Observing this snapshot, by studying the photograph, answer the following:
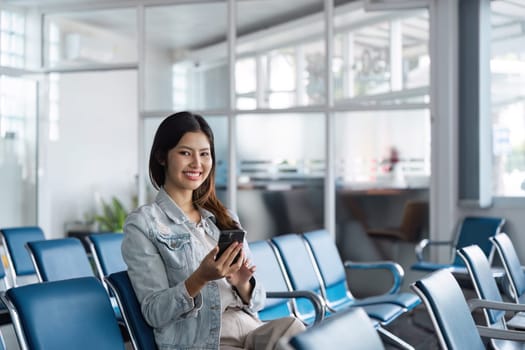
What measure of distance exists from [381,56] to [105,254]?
392 cm

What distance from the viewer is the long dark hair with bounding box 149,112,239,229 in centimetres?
292

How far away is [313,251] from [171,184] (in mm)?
1970

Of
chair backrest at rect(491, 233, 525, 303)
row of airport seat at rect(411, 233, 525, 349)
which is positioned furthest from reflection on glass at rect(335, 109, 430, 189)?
row of airport seat at rect(411, 233, 525, 349)

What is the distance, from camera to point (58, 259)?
420cm

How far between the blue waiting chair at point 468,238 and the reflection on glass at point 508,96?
369 mm

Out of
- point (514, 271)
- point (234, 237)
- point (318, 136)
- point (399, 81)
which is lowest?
point (514, 271)

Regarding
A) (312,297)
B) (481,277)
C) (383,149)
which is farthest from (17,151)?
(481,277)

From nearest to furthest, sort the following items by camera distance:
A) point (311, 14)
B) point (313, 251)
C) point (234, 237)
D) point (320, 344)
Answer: point (320, 344)
point (234, 237)
point (313, 251)
point (311, 14)

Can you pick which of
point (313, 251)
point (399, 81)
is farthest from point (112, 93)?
point (313, 251)

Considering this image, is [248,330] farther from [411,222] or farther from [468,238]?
[411,222]

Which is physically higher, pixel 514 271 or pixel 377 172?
pixel 377 172

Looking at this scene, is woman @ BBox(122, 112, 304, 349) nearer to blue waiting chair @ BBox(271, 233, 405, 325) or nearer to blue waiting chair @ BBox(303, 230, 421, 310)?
blue waiting chair @ BBox(271, 233, 405, 325)

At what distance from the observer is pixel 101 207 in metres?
11.1

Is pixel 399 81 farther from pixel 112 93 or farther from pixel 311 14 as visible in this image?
pixel 112 93
